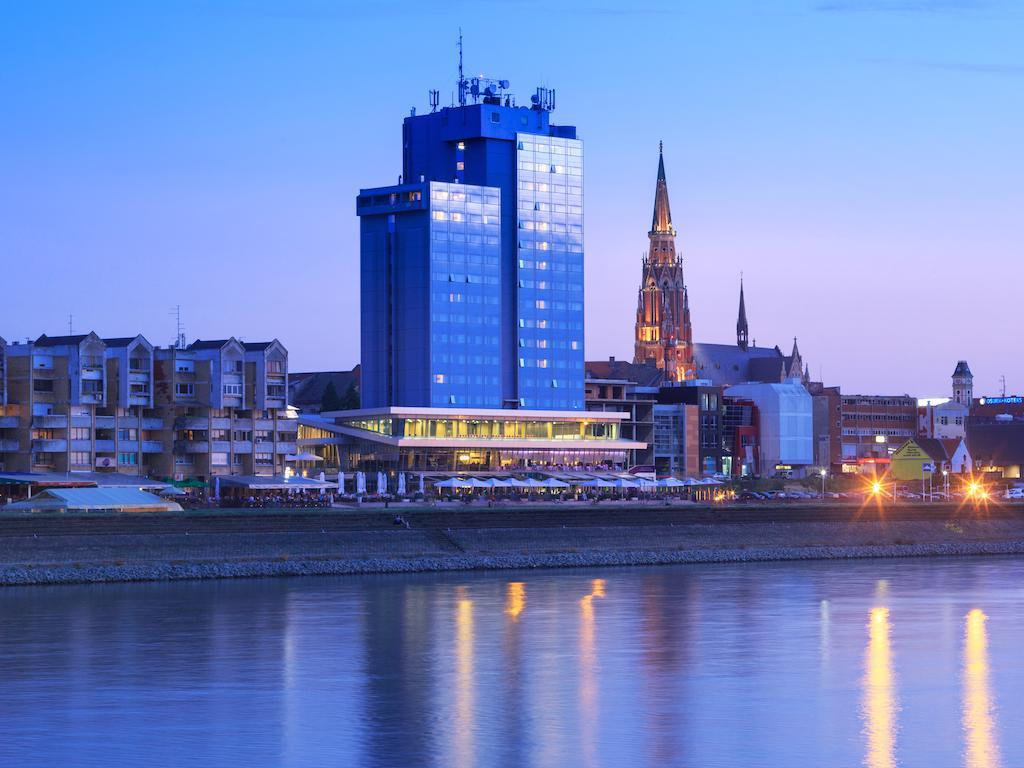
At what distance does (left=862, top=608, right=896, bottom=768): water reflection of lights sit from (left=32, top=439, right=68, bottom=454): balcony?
8315 cm

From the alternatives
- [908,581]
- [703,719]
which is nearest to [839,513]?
[908,581]

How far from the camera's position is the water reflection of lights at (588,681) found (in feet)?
145

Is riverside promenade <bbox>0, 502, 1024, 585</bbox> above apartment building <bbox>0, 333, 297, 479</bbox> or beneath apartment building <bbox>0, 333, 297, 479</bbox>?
beneath

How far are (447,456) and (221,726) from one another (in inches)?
5603

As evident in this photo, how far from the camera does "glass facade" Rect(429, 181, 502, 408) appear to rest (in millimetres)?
184625

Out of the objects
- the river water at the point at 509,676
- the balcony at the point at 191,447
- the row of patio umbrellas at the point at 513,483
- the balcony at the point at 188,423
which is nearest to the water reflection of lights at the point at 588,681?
the river water at the point at 509,676

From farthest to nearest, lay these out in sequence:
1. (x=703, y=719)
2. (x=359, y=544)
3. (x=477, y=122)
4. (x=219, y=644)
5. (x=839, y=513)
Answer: (x=477, y=122) < (x=839, y=513) < (x=359, y=544) < (x=219, y=644) < (x=703, y=719)

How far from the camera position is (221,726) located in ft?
153

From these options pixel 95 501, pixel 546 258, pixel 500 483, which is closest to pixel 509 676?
pixel 95 501

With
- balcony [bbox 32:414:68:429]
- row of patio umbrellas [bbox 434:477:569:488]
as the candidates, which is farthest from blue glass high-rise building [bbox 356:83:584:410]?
balcony [bbox 32:414:68:429]

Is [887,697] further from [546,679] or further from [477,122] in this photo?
[477,122]

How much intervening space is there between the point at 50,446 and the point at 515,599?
65.1m

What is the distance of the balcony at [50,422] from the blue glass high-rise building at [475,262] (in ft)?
179

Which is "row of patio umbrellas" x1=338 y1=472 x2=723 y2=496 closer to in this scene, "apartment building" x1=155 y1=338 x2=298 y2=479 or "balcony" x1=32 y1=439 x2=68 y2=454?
"apartment building" x1=155 y1=338 x2=298 y2=479
